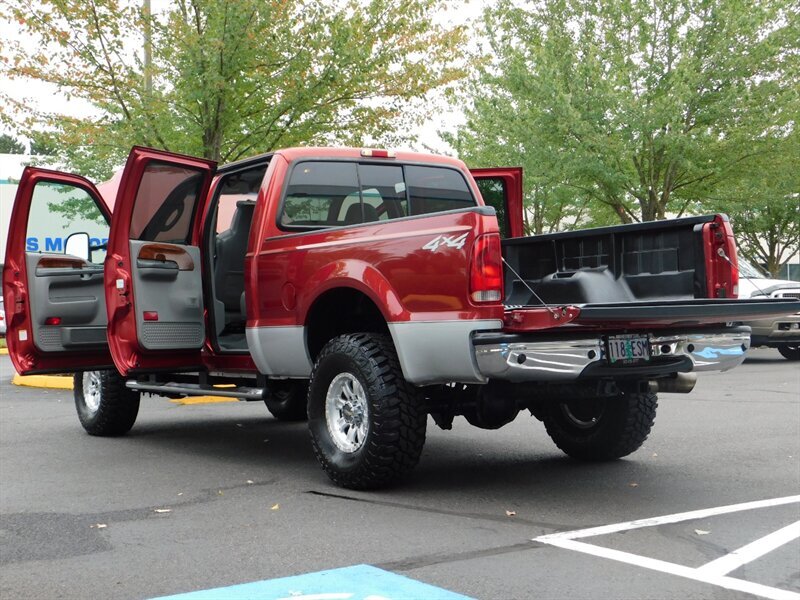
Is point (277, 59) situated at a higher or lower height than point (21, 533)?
higher

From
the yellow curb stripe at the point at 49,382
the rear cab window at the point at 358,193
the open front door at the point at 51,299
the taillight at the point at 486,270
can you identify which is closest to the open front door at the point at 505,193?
the rear cab window at the point at 358,193

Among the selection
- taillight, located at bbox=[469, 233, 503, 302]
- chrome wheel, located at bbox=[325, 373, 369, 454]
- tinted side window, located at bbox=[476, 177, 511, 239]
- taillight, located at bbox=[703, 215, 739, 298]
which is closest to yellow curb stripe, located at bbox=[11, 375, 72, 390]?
tinted side window, located at bbox=[476, 177, 511, 239]

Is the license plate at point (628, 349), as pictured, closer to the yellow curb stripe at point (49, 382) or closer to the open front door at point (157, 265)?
the open front door at point (157, 265)

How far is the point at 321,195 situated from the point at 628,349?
281 centimetres

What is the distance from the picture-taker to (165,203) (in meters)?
8.04

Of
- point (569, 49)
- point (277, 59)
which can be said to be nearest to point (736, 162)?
point (569, 49)

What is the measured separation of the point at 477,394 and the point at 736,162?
17118 millimetres

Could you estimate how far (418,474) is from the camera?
712 centimetres

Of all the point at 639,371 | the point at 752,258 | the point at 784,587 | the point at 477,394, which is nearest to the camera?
the point at 784,587

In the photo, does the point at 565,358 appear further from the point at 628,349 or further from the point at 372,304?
the point at 372,304

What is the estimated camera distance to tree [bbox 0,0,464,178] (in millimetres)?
13375

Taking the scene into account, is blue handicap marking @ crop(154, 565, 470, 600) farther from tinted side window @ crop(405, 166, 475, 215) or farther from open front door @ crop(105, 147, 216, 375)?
tinted side window @ crop(405, 166, 475, 215)

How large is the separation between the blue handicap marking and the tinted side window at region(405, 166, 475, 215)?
3.99 meters

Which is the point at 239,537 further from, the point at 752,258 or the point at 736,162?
the point at 752,258
